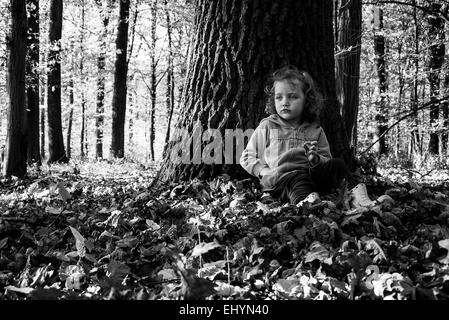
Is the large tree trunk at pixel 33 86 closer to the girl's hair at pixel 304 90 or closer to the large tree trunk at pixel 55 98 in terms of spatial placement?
the large tree trunk at pixel 55 98

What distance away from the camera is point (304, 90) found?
3.72 m

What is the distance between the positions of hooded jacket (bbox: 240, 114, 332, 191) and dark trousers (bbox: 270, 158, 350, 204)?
21cm

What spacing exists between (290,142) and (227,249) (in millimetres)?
1769

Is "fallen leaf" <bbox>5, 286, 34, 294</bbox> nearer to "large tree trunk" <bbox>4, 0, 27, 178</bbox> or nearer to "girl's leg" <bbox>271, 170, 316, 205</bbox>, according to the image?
"girl's leg" <bbox>271, 170, 316, 205</bbox>

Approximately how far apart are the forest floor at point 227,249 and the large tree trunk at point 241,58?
A: 0.68 meters

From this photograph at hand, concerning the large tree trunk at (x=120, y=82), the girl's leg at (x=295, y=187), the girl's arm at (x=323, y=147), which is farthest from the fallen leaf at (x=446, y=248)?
the large tree trunk at (x=120, y=82)

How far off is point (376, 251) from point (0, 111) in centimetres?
2452

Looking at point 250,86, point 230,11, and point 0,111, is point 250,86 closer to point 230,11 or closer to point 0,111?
point 230,11

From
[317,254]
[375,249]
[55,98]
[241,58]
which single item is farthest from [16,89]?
[55,98]

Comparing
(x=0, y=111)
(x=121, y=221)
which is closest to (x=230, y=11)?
(x=121, y=221)

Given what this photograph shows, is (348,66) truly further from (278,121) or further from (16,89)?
(16,89)

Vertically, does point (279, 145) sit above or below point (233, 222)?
above

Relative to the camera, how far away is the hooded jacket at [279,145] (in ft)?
12.0

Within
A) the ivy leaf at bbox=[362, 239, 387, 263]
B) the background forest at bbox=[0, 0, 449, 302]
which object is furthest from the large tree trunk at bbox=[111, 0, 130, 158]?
the ivy leaf at bbox=[362, 239, 387, 263]
